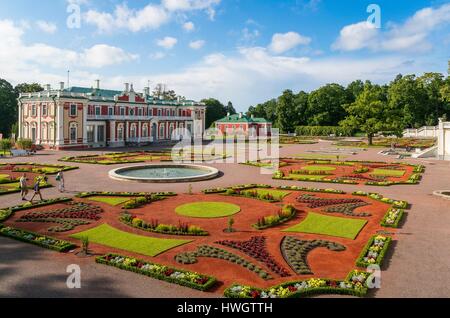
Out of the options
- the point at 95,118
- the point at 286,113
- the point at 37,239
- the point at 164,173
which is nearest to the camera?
the point at 37,239

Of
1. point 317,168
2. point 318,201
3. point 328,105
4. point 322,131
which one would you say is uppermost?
point 328,105

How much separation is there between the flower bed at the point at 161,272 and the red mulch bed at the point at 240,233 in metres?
0.68

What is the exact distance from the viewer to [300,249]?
57.7 feet

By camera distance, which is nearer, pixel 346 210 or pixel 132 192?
pixel 346 210

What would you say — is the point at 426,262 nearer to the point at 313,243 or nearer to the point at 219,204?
the point at 313,243

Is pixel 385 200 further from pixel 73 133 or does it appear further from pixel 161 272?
pixel 73 133

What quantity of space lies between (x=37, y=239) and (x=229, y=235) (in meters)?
8.79

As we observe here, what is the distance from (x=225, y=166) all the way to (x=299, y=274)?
32.2 meters

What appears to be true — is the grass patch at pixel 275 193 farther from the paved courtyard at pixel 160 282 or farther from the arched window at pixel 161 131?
the arched window at pixel 161 131

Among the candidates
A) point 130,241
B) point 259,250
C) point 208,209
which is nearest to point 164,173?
point 208,209

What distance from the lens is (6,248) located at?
57.1 ft

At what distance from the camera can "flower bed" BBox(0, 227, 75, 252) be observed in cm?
1725

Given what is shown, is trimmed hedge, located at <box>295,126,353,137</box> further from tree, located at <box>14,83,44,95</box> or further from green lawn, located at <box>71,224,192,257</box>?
green lawn, located at <box>71,224,192,257</box>
